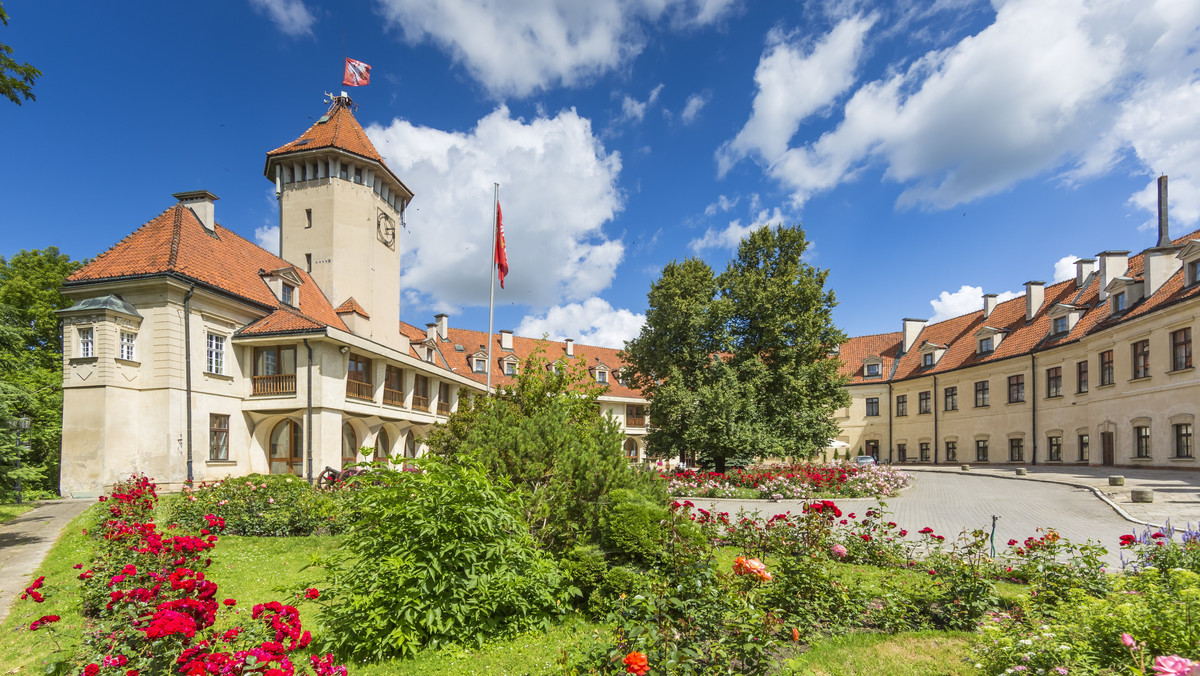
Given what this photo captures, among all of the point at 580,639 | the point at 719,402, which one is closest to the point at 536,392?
the point at 580,639

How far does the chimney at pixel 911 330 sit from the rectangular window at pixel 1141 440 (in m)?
20.3

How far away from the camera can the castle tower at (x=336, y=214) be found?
93.2ft

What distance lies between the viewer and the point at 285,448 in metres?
24.0

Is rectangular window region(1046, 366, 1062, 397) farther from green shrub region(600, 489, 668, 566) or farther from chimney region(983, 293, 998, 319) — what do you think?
green shrub region(600, 489, 668, 566)

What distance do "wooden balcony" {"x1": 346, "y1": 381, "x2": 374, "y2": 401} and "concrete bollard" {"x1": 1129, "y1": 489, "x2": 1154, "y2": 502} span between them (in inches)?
1039

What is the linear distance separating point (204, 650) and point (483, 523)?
2549 millimetres

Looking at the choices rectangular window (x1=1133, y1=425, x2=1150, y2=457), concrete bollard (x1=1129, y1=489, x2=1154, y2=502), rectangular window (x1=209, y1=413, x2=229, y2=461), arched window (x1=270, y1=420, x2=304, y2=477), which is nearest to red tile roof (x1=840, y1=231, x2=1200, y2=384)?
rectangular window (x1=1133, y1=425, x2=1150, y2=457)

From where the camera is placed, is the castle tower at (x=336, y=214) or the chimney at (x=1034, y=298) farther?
the chimney at (x=1034, y=298)

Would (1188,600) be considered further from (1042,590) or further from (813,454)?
(813,454)

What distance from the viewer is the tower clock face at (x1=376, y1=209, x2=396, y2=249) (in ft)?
100

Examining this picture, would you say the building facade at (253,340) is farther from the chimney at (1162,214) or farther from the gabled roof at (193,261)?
the chimney at (1162,214)

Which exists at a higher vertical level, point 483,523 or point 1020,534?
point 483,523

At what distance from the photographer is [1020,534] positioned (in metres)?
11.9

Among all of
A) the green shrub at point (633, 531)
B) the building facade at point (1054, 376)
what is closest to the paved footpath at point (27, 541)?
the green shrub at point (633, 531)
